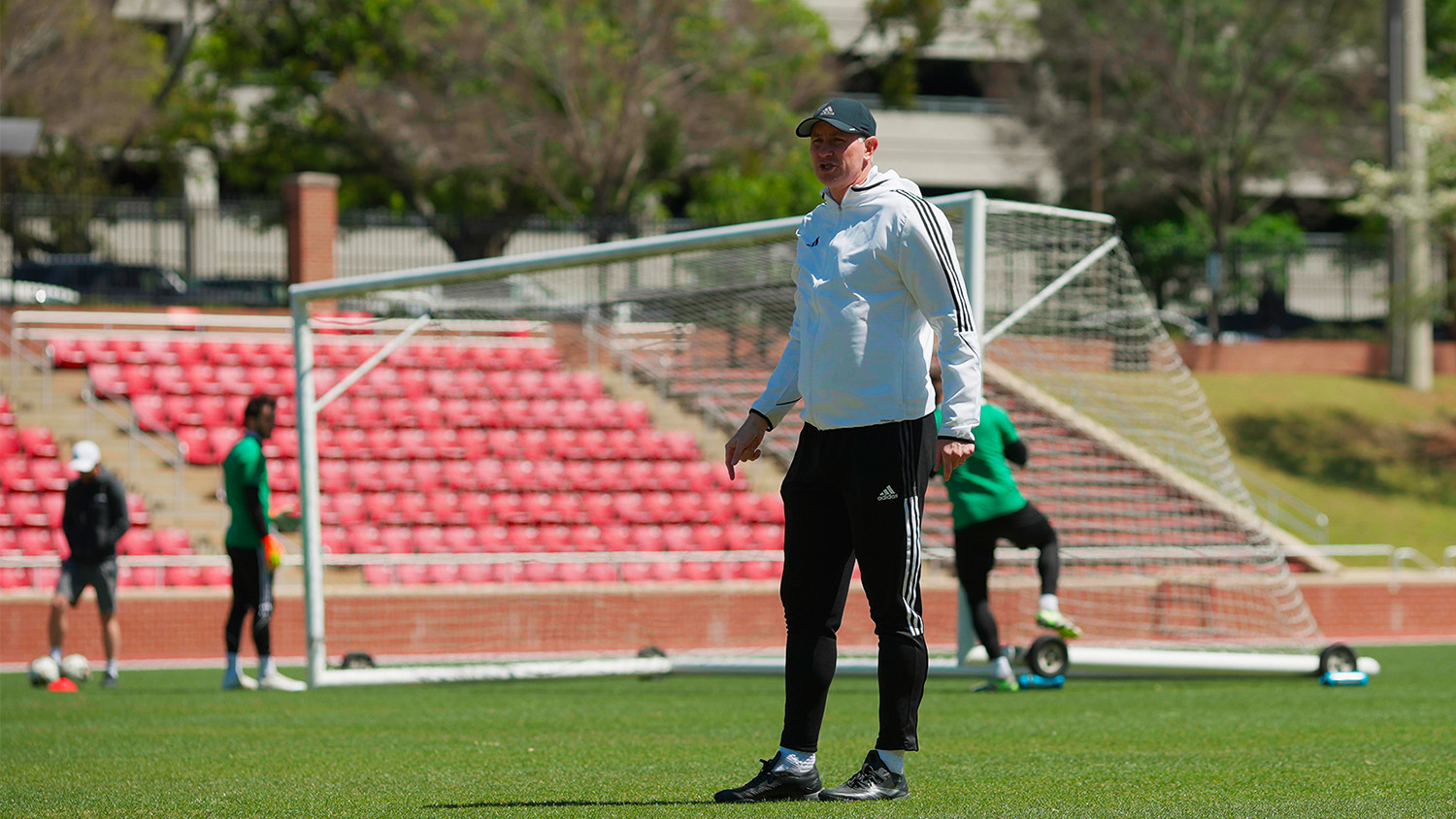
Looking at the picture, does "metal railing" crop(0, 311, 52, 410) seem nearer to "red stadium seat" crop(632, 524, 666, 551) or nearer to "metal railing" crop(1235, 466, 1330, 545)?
"red stadium seat" crop(632, 524, 666, 551)

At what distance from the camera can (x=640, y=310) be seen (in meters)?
15.5

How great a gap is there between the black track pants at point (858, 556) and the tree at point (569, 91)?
72.2 feet

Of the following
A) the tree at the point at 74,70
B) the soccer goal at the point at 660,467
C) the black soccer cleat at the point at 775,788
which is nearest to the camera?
the black soccer cleat at the point at 775,788

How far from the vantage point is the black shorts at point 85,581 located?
459 inches

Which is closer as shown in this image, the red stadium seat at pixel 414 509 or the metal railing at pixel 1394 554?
the red stadium seat at pixel 414 509

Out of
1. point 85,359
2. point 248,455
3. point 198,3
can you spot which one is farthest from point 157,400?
point 198,3

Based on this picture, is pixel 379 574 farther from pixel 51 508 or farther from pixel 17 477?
pixel 17 477

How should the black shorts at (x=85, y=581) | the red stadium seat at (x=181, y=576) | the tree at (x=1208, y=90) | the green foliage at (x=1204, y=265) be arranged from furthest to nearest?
the tree at (x=1208, y=90)
the green foliage at (x=1204, y=265)
the red stadium seat at (x=181, y=576)
the black shorts at (x=85, y=581)

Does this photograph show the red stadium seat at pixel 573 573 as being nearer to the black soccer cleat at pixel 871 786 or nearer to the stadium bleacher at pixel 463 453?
the stadium bleacher at pixel 463 453

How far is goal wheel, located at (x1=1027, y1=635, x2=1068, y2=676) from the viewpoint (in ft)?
31.1

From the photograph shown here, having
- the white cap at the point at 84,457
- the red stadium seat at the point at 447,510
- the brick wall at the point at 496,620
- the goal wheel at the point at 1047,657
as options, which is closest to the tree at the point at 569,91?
the red stadium seat at the point at 447,510

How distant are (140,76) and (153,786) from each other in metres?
29.5

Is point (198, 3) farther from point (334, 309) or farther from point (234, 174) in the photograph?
point (334, 309)

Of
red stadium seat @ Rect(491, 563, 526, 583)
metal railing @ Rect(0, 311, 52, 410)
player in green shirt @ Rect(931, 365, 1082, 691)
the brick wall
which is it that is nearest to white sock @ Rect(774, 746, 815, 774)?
player in green shirt @ Rect(931, 365, 1082, 691)
